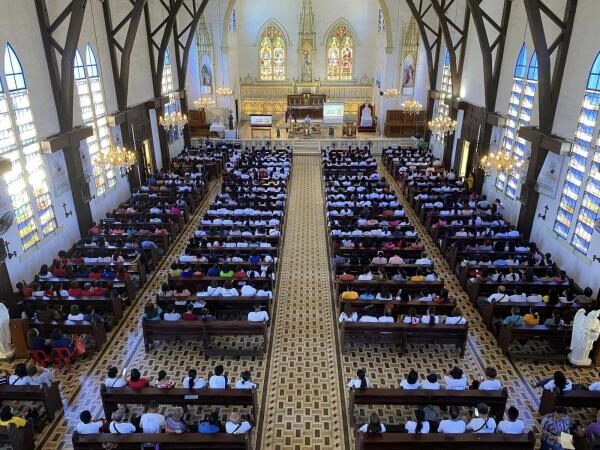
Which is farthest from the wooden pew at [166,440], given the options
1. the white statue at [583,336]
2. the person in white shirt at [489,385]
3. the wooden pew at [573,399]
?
the white statue at [583,336]

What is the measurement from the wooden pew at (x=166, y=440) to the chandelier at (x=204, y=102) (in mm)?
27506

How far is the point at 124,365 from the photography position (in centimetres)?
1068

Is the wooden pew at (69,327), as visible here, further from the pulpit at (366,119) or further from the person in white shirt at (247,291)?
the pulpit at (366,119)

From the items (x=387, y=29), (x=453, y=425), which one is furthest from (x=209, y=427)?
(x=387, y=29)

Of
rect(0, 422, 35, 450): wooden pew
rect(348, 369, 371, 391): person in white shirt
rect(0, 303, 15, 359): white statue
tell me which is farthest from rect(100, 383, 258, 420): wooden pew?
rect(0, 303, 15, 359): white statue

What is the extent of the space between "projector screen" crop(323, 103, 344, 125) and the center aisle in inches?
743

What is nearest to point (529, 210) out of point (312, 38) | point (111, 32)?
point (111, 32)

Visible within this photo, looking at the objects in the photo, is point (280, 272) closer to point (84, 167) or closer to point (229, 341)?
point (229, 341)

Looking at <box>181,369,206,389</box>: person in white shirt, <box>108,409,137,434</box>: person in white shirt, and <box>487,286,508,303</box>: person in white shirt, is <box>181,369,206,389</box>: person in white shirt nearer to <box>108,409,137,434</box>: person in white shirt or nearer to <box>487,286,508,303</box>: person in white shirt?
<box>108,409,137,434</box>: person in white shirt

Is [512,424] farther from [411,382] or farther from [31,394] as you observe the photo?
[31,394]

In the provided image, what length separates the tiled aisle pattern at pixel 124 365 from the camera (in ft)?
29.1

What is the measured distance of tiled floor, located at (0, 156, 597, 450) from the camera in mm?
8906

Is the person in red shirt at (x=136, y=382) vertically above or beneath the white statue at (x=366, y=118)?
beneath

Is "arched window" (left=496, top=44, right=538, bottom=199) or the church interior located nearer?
the church interior
